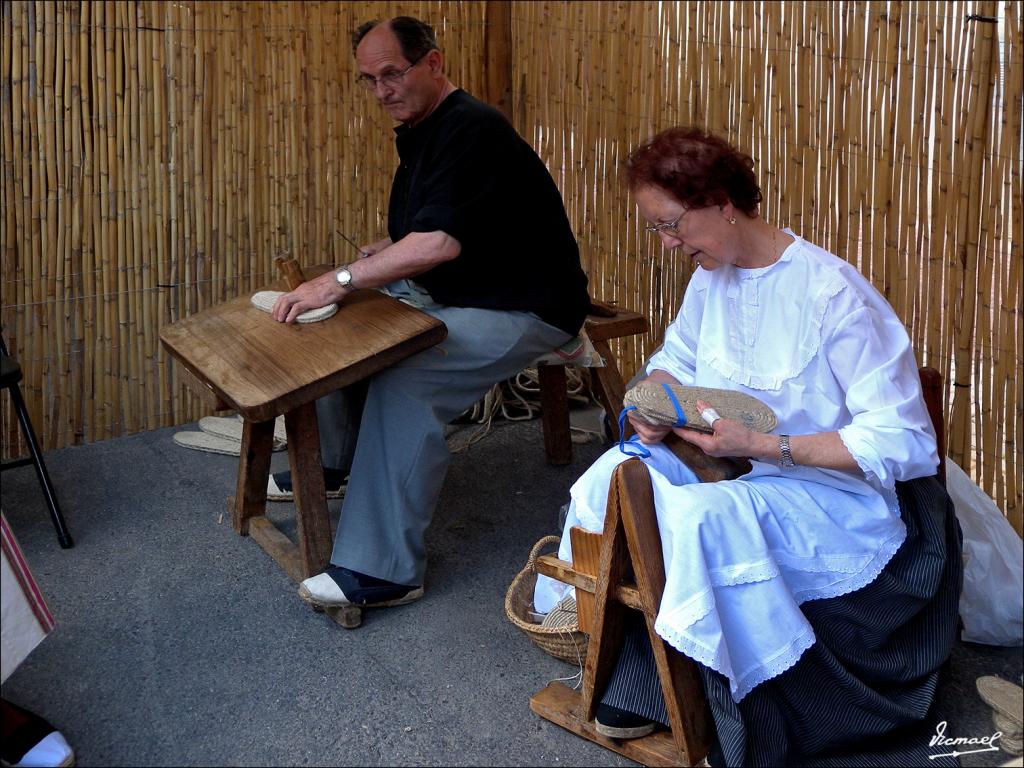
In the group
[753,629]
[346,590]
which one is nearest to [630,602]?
[753,629]

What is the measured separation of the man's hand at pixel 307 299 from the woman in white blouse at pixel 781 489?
996 mm

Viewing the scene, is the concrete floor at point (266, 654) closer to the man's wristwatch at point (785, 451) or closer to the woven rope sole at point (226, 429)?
the woven rope sole at point (226, 429)

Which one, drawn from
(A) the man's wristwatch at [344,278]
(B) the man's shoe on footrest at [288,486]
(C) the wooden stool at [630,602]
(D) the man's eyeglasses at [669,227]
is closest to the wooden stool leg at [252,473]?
(B) the man's shoe on footrest at [288,486]

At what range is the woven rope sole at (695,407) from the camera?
2266mm

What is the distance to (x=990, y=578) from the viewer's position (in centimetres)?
268

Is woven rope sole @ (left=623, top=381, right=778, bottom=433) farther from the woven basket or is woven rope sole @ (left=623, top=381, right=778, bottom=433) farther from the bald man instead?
the bald man

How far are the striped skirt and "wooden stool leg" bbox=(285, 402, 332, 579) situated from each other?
1021mm

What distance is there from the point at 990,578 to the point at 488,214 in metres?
1.59

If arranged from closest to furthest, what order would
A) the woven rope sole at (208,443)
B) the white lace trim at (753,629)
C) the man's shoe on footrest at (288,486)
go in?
the white lace trim at (753,629)
the man's shoe on footrest at (288,486)
the woven rope sole at (208,443)

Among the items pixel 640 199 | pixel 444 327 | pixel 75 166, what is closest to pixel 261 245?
pixel 75 166

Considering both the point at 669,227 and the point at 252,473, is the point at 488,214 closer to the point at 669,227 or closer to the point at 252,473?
the point at 669,227

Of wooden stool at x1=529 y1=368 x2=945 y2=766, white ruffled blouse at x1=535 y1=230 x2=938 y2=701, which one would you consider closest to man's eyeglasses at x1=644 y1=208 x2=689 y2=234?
white ruffled blouse at x1=535 y1=230 x2=938 y2=701

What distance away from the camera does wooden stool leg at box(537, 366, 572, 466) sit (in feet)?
12.6

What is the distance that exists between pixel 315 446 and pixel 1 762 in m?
1.06
